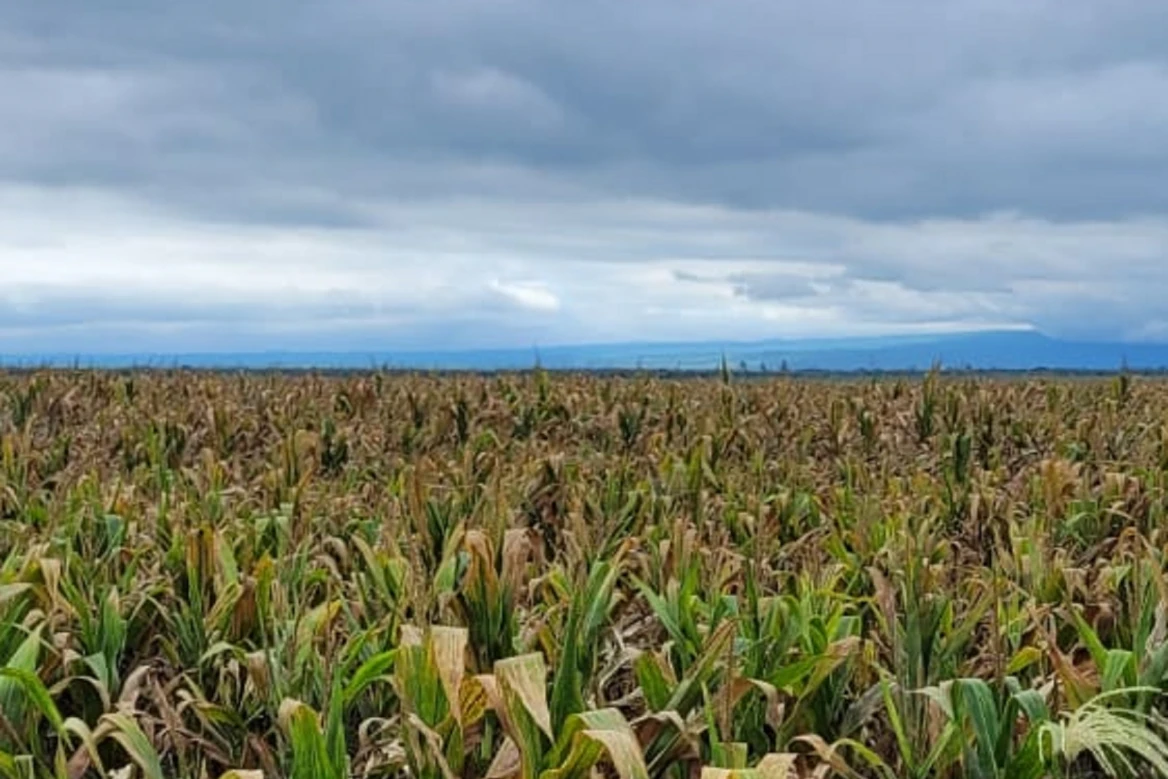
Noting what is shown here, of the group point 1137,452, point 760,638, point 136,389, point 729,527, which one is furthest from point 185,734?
point 136,389

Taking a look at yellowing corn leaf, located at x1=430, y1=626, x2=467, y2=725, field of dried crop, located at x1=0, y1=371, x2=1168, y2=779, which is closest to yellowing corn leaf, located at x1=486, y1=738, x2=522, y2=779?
field of dried crop, located at x1=0, y1=371, x2=1168, y2=779

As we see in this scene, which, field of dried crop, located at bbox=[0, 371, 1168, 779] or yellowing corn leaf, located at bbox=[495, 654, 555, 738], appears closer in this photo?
yellowing corn leaf, located at bbox=[495, 654, 555, 738]

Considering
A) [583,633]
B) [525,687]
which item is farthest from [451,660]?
[583,633]

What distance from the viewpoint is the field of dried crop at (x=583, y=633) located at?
10.1ft

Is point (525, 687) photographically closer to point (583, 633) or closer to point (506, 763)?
point (506, 763)

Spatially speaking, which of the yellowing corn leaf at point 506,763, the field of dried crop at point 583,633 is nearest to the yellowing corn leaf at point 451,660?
the field of dried crop at point 583,633

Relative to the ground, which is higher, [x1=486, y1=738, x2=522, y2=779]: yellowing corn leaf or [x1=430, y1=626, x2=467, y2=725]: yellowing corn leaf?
[x1=430, y1=626, x2=467, y2=725]: yellowing corn leaf

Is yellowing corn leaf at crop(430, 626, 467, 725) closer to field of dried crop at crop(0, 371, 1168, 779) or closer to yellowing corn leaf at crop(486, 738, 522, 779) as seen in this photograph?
field of dried crop at crop(0, 371, 1168, 779)

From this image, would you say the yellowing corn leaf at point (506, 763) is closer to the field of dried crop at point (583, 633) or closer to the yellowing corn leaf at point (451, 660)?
the field of dried crop at point (583, 633)

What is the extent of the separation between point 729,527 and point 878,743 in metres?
3.56

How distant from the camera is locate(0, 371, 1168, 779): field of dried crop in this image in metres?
3.07

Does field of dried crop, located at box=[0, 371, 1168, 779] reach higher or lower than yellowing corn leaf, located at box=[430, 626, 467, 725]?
lower

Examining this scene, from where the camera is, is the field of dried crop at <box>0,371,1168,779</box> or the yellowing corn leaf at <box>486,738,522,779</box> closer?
the yellowing corn leaf at <box>486,738,522,779</box>

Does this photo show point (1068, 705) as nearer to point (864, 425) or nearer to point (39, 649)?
point (39, 649)
